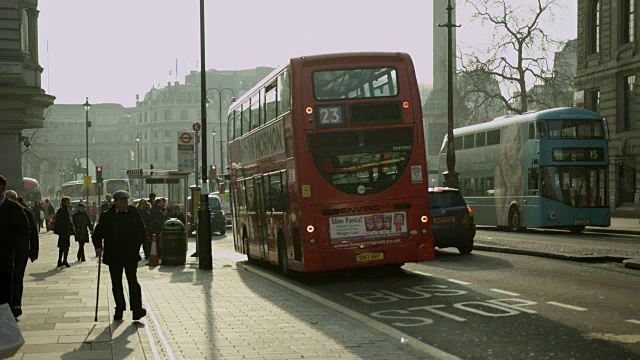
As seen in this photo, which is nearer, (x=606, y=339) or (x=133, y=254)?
(x=606, y=339)

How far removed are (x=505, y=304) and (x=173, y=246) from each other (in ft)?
40.5

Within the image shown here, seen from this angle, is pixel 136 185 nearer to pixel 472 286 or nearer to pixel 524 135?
pixel 524 135

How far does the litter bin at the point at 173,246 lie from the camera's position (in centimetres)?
2436

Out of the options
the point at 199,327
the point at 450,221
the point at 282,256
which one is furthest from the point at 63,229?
the point at 199,327

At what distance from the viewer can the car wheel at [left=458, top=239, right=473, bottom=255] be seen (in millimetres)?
23891

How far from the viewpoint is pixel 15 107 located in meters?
40.5

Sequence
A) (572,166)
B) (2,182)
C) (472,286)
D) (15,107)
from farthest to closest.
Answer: (15,107)
(572,166)
(472,286)
(2,182)

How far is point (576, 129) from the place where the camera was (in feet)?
105

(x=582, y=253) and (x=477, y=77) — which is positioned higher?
(x=477, y=77)

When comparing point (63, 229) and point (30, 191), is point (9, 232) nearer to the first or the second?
point (63, 229)

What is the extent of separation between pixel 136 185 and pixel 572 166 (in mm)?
53230

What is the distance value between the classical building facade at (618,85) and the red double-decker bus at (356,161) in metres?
30.2

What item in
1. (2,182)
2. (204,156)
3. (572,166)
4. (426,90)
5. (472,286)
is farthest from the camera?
(426,90)

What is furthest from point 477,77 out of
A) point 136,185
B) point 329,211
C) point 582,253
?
point 329,211
